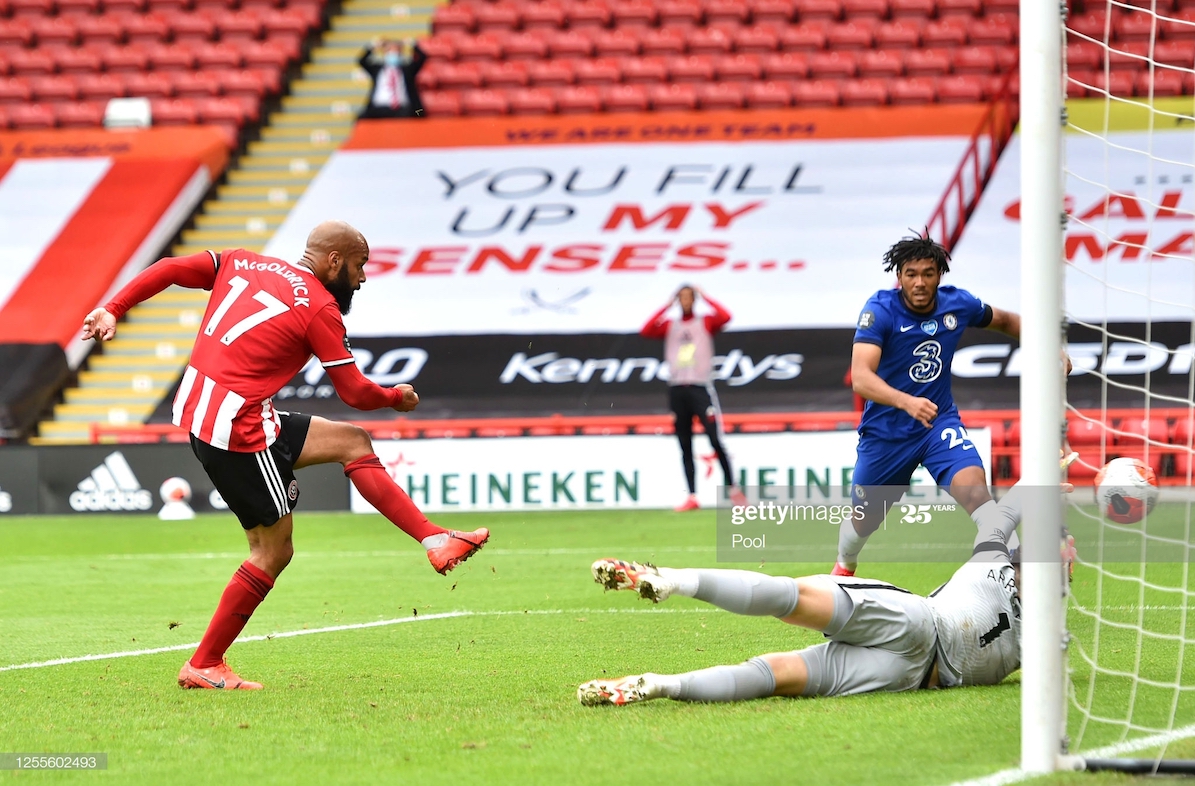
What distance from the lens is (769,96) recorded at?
1961 cm

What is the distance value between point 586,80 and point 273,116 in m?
Result: 4.76

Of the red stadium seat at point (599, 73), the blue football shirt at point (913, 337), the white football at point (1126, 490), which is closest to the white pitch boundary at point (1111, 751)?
the blue football shirt at point (913, 337)

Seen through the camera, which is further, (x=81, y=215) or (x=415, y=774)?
(x=81, y=215)

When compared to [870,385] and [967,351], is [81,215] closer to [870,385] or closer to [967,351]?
[967,351]

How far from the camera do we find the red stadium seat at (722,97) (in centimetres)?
1964

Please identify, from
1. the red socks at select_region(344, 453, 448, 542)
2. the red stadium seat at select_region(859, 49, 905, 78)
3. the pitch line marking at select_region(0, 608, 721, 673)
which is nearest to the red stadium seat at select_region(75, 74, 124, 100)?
the red stadium seat at select_region(859, 49, 905, 78)

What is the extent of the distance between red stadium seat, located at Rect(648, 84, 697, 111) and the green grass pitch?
11.1m

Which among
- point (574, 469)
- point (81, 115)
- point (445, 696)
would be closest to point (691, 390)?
point (574, 469)

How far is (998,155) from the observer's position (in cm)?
1831

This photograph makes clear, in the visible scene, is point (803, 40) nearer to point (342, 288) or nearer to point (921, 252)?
point (921, 252)

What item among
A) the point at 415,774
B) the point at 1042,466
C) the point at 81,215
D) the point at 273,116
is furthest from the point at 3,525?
the point at 1042,466

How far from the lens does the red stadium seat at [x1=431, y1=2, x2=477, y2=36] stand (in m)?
21.6

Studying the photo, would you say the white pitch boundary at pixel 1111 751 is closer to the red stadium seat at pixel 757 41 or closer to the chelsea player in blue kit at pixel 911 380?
the chelsea player in blue kit at pixel 911 380

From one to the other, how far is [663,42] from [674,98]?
1.36m
